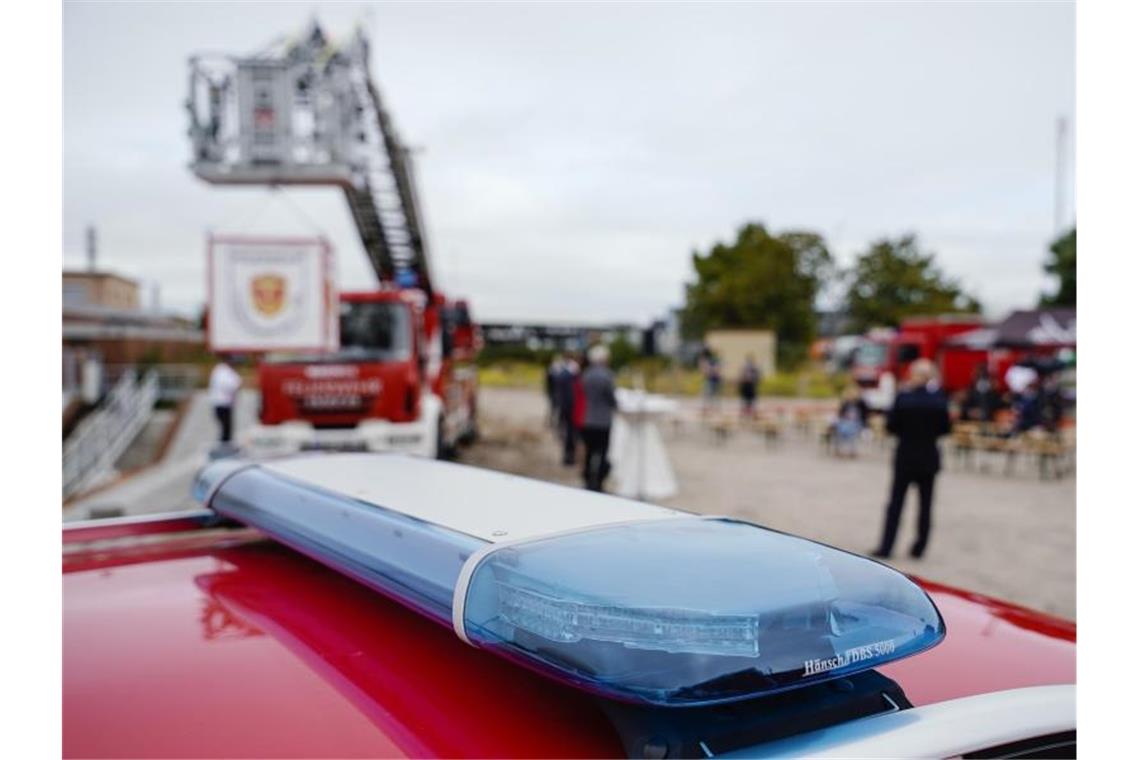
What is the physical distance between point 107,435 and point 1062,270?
41943 mm

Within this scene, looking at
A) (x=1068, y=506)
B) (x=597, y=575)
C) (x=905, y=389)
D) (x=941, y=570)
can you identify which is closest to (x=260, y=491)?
(x=597, y=575)

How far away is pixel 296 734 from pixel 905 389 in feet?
22.2

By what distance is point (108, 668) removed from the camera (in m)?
1.45

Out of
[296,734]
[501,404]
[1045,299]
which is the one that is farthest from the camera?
[1045,299]

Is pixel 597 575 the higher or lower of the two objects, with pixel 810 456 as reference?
higher

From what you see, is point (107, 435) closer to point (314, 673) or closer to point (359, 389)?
point (359, 389)

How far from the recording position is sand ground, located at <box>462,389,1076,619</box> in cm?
744

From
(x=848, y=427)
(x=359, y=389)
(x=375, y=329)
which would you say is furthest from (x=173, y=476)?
(x=848, y=427)

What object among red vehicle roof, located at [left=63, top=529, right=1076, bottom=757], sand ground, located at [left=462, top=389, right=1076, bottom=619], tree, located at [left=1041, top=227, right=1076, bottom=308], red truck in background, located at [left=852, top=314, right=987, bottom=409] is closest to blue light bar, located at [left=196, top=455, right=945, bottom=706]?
red vehicle roof, located at [left=63, top=529, right=1076, bottom=757]

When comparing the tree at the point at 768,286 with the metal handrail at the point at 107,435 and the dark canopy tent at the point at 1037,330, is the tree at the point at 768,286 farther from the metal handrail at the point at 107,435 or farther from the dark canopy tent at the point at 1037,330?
the metal handrail at the point at 107,435

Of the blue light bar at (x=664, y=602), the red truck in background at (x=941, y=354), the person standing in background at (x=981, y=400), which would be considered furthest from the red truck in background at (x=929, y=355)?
the blue light bar at (x=664, y=602)

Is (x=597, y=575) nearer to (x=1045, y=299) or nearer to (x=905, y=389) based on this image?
(x=905, y=389)

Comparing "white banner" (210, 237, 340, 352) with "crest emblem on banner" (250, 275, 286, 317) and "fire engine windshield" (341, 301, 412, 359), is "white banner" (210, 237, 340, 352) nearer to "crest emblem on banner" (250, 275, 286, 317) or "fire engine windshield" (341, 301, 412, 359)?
"crest emblem on banner" (250, 275, 286, 317)

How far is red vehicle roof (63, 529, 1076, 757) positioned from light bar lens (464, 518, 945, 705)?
0.54ft
